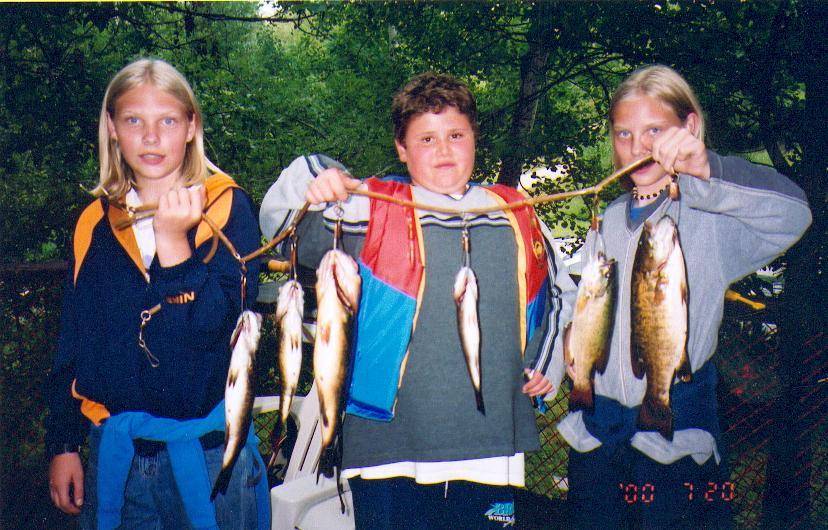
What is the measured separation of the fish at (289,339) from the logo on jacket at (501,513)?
2.45 feet

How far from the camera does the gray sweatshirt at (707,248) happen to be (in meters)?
1.88

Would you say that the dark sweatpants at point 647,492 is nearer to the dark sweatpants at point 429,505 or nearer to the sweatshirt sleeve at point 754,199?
the dark sweatpants at point 429,505

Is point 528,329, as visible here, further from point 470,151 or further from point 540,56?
point 540,56

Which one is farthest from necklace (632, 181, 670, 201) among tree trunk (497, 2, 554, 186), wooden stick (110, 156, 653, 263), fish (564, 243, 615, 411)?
tree trunk (497, 2, 554, 186)

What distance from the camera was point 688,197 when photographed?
192 centimetres

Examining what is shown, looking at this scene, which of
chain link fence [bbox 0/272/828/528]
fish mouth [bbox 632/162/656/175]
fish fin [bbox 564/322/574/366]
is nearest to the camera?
fish fin [bbox 564/322/574/366]

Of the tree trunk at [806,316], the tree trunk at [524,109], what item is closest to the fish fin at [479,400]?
the tree trunk at [806,316]

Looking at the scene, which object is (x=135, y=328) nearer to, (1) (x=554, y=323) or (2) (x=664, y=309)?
(1) (x=554, y=323)

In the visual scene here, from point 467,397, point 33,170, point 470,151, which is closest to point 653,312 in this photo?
point 467,397

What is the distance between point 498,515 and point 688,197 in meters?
1.21

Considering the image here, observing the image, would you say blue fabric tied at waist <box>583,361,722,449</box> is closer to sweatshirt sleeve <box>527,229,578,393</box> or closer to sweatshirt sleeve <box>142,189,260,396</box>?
sweatshirt sleeve <box>527,229,578,393</box>

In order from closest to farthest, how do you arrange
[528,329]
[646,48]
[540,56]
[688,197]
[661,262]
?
1. [661,262]
2. [688,197]
3. [528,329]
4. [646,48]
5. [540,56]

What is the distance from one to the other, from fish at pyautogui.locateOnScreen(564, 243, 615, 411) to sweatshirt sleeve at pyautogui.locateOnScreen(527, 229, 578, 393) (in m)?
0.18

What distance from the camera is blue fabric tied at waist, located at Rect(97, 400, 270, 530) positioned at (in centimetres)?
187
